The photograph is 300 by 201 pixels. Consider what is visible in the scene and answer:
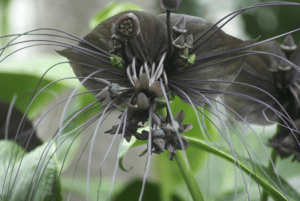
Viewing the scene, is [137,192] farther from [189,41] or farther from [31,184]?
[189,41]

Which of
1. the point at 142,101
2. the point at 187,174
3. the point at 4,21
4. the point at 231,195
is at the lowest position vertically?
the point at 231,195

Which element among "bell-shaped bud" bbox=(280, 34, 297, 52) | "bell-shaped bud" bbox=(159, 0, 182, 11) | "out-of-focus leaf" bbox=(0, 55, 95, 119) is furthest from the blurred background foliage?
"bell-shaped bud" bbox=(159, 0, 182, 11)

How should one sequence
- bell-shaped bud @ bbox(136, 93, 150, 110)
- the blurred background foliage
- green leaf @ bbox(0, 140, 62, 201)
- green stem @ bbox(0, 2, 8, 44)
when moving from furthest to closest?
green stem @ bbox(0, 2, 8, 44)
the blurred background foliage
green leaf @ bbox(0, 140, 62, 201)
bell-shaped bud @ bbox(136, 93, 150, 110)

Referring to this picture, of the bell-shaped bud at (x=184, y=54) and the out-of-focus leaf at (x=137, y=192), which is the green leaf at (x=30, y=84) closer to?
the out-of-focus leaf at (x=137, y=192)

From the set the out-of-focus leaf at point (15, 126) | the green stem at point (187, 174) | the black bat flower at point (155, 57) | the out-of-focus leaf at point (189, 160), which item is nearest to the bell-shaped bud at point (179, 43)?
the black bat flower at point (155, 57)

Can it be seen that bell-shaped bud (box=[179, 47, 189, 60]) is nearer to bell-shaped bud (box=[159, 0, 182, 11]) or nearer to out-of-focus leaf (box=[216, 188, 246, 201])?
bell-shaped bud (box=[159, 0, 182, 11])

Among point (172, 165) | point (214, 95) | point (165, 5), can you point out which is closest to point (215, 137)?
point (172, 165)

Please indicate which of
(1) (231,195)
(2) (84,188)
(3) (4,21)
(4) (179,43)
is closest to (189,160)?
(1) (231,195)

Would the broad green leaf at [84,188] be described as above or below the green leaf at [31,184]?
below
